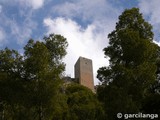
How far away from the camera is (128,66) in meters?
20.1

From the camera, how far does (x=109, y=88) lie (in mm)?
20016

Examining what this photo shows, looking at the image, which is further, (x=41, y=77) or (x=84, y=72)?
(x=84, y=72)

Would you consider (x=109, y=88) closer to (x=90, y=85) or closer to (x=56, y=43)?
(x=56, y=43)

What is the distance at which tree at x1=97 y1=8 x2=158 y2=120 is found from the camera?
1933cm

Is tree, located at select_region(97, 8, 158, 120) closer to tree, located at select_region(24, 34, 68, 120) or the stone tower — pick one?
tree, located at select_region(24, 34, 68, 120)

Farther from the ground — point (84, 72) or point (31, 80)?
point (84, 72)

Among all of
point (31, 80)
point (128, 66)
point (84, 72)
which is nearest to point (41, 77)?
point (31, 80)

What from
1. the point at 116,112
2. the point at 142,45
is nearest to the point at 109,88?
the point at 116,112

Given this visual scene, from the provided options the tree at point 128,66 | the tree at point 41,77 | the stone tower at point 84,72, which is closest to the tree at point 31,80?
the tree at point 41,77

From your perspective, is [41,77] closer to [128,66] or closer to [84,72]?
[128,66]

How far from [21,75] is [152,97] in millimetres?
10428

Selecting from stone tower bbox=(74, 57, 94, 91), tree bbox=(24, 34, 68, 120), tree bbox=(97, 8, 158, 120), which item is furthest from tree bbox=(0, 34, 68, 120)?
stone tower bbox=(74, 57, 94, 91)

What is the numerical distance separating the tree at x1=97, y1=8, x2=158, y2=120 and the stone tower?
5267 cm

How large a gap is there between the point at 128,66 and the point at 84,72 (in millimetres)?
55300
